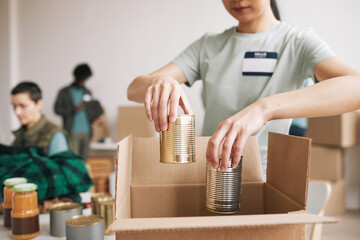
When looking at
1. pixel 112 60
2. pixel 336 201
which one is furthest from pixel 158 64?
pixel 336 201

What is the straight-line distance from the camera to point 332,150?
3.57 meters

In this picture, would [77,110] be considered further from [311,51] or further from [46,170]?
[311,51]

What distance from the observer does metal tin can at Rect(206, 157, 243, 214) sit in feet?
2.02

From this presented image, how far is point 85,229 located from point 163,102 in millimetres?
370

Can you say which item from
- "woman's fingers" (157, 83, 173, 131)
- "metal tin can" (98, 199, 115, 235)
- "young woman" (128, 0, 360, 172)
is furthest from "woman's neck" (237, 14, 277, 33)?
"metal tin can" (98, 199, 115, 235)

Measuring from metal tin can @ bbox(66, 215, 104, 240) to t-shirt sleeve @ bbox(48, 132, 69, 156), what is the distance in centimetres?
116

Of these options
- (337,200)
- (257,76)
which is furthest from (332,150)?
(257,76)

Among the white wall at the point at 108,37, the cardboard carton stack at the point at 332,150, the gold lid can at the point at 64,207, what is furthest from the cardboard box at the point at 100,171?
the gold lid can at the point at 64,207

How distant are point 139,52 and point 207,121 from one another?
3406 mm

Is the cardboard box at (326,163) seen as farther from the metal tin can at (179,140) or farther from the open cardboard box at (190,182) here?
the metal tin can at (179,140)

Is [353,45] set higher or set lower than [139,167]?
higher

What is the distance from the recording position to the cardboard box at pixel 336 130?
3.47 meters

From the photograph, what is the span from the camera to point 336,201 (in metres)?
3.58

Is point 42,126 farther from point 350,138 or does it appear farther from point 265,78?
point 350,138
